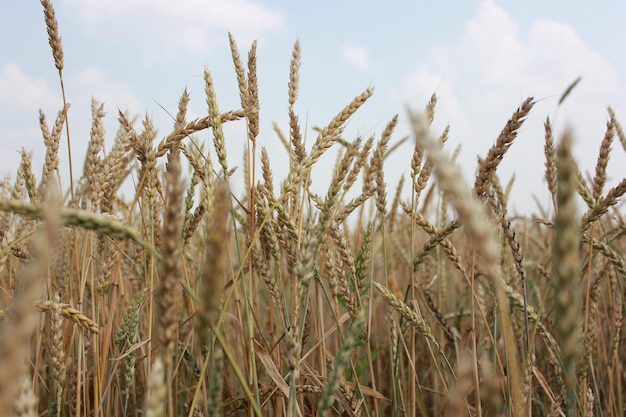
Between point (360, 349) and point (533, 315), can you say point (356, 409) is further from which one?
point (360, 349)

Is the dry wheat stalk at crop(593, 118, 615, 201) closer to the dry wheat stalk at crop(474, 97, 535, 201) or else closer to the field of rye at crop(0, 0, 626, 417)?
→ the field of rye at crop(0, 0, 626, 417)

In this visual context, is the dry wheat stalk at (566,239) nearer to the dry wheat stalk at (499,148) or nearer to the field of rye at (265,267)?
the field of rye at (265,267)

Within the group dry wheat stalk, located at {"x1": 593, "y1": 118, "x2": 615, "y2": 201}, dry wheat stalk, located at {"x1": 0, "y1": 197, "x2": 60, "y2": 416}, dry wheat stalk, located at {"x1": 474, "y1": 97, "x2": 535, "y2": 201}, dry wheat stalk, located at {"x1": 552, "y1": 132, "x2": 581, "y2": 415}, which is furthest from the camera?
dry wheat stalk, located at {"x1": 593, "y1": 118, "x2": 615, "y2": 201}

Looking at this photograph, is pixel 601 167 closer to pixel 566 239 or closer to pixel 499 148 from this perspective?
pixel 499 148

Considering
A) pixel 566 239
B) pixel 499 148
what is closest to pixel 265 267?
pixel 499 148

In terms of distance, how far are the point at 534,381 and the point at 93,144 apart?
2263 mm

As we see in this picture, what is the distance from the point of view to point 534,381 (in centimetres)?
258

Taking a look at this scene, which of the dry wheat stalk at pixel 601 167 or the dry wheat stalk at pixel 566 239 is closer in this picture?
the dry wheat stalk at pixel 566 239

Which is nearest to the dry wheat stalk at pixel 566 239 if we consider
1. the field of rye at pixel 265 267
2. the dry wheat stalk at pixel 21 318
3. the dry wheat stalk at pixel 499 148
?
the field of rye at pixel 265 267

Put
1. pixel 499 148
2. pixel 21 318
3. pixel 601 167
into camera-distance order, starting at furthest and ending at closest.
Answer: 1. pixel 601 167
2. pixel 499 148
3. pixel 21 318

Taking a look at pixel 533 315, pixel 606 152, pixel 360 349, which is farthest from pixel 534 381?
pixel 606 152

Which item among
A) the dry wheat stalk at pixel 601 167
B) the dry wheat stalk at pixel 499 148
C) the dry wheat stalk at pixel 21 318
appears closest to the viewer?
the dry wheat stalk at pixel 21 318

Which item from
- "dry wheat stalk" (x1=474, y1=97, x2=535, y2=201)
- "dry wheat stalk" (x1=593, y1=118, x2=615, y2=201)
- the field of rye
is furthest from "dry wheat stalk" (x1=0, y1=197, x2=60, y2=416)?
"dry wheat stalk" (x1=593, y1=118, x2=615, y2=201)

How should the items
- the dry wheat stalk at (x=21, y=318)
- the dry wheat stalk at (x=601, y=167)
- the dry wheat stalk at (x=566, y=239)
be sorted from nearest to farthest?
1. the dry wheat stalk at (x=21, y=318)
2. the dry wheat stalk at (x=566, y=239)
3. the dry wheat stalk at (x=601, y=167)
